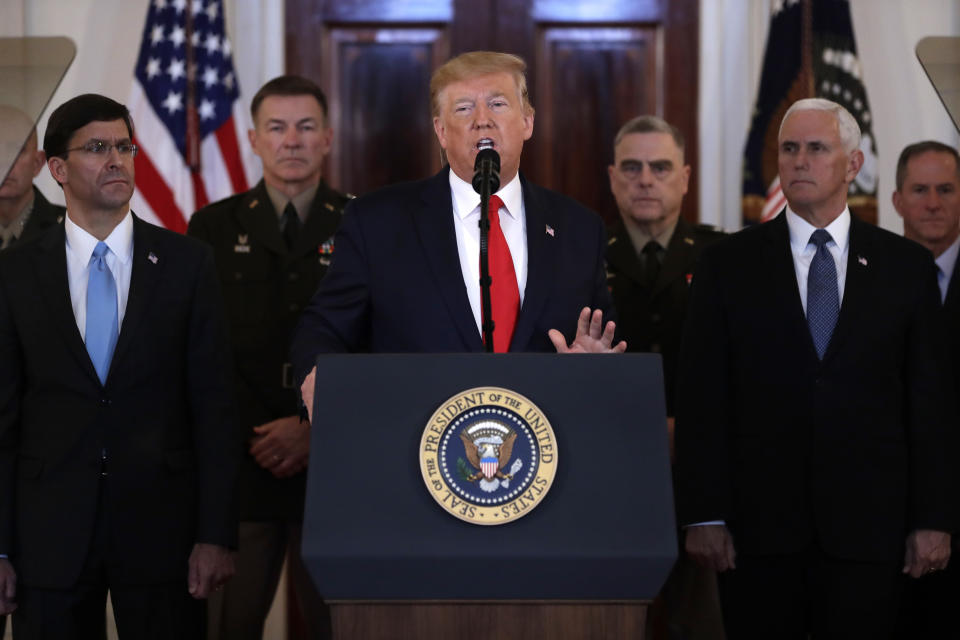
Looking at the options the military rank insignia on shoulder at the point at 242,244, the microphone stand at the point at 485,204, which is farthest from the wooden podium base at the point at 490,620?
the military rank insignia on shoulder at the point at 242,244

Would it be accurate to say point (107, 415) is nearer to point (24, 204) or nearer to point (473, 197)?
point (24, 204)

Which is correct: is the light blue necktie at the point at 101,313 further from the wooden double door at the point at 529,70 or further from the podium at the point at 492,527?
the wooden double door at the point at 529,70

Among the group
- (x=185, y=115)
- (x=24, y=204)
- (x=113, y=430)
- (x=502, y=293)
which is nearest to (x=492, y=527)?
(x=502, y=293)

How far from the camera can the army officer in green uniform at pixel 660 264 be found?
3.73m

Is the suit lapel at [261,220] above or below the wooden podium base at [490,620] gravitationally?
above

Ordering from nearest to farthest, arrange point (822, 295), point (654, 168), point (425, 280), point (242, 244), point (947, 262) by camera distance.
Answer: point (425, 280)
point (822, 295)
point (947, 262)
point (242, 244)
point (654, 168)

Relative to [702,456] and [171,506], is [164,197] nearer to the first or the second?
[171,506]

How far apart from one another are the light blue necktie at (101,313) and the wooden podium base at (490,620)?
1158 mm

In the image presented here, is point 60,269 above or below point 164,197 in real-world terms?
below

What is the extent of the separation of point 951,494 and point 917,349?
0.34m

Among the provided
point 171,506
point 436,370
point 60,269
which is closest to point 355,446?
point 436,370

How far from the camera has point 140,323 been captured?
106 inches

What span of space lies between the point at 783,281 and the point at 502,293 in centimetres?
85

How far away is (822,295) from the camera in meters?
2.86
